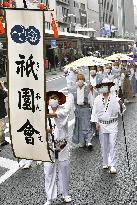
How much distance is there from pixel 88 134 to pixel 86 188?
322 centimetres

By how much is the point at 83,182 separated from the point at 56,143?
4.93 feet

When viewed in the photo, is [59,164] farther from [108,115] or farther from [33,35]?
[33,35]

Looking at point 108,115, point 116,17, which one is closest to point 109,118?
point 108,115

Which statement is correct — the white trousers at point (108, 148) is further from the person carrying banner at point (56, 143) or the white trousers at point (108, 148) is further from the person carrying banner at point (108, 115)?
the person carrying banner at point (56, 143)

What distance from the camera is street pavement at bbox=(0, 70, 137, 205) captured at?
23.6ft

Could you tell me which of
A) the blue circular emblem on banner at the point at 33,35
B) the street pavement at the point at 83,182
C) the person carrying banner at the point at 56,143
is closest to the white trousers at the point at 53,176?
the person carrying banner at the point at 56,143

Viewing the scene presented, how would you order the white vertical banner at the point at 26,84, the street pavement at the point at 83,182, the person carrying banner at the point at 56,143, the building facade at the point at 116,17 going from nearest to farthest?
1. the white vertical banner at the point at 26,84
2. the person carrying banner at the point at 56,143
3. the street pavement at the point at 83,182
4. the building facade at the point at 116,17

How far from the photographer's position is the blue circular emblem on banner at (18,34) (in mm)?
5244

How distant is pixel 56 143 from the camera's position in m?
6.85

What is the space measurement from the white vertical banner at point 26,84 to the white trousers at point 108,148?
3.04 m

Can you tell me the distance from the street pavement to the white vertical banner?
1.82 m

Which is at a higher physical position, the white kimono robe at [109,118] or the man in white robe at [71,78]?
the man in white robe at [71,78]

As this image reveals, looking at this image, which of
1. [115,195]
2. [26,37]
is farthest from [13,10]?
[115,195]

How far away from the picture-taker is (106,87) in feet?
27.9
